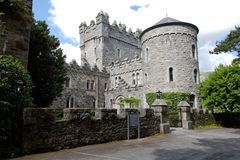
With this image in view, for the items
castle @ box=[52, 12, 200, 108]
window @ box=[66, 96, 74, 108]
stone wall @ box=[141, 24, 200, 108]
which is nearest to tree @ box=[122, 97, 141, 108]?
castle @ box=[52, 12, 200, 108]

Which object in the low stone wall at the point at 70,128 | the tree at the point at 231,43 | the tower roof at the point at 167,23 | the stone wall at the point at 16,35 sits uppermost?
the tower roof at the point at 167,23

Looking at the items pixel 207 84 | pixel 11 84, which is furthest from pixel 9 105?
pixel 207 84

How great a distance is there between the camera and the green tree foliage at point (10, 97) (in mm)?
6645

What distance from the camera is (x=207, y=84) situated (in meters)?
18.9

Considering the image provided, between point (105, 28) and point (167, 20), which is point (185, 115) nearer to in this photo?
point (167, 20)

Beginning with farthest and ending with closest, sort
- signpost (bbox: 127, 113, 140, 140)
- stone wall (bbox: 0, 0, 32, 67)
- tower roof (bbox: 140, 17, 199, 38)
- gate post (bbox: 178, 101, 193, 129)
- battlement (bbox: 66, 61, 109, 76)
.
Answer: battlement (bbox: 66, 61, 109, 76) < tower roof (bbox: 140, 17, 199, 38) < gate post (bbox: 178, 101, 193, 129) < signpost (bbox: 127, 113, 140, 140) < stone wall (bbox: 0, 0, 32, 67)

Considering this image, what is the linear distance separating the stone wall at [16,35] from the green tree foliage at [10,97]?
2.20 meters

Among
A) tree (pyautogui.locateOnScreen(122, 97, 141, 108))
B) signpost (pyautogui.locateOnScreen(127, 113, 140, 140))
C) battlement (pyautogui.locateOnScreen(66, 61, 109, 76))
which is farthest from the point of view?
battlement (pyautogui.locateOnScreen(66, 61, 109, 76))

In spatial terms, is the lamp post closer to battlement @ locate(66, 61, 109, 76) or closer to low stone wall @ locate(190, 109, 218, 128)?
low stone wall @ locate(190, 109, 218, 128)

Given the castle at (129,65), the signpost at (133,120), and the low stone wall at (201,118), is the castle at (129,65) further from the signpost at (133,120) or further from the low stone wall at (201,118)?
the signpost at (133,120)

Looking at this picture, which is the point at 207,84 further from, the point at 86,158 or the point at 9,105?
the point at 9,105

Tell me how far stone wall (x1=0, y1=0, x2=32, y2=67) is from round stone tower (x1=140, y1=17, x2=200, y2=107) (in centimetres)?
1751

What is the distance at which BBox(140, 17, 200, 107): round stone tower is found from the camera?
24.8 m

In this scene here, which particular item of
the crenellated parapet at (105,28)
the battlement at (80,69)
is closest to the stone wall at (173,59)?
the battlement at (80,69)
